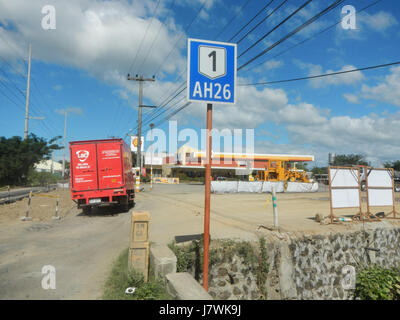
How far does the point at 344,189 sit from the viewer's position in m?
10.4

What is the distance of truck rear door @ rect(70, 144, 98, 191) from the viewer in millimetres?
13547

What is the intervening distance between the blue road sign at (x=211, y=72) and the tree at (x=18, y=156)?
3806 cm

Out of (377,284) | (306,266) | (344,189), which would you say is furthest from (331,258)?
(344,189)

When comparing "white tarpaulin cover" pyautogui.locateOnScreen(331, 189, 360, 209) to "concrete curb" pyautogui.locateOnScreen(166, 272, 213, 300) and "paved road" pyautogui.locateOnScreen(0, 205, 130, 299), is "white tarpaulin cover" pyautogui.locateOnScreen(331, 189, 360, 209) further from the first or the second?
"concrete curb" pyautogui.locateOnScreen(166, 272, 213, 300)

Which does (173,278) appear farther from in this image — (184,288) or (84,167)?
(84,167)

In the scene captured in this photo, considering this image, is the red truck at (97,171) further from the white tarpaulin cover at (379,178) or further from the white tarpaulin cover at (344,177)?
the white tarpaulin cover at (379,178)

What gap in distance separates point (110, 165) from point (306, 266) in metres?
9.57

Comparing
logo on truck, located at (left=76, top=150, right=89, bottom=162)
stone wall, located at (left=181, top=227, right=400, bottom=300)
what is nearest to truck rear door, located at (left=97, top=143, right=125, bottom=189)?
logo on truck, located at (left=76, top=150, right=89, bottom=162)

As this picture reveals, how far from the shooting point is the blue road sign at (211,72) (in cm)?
416

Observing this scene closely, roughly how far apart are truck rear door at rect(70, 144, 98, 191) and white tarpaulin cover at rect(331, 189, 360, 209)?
33.5 feet
